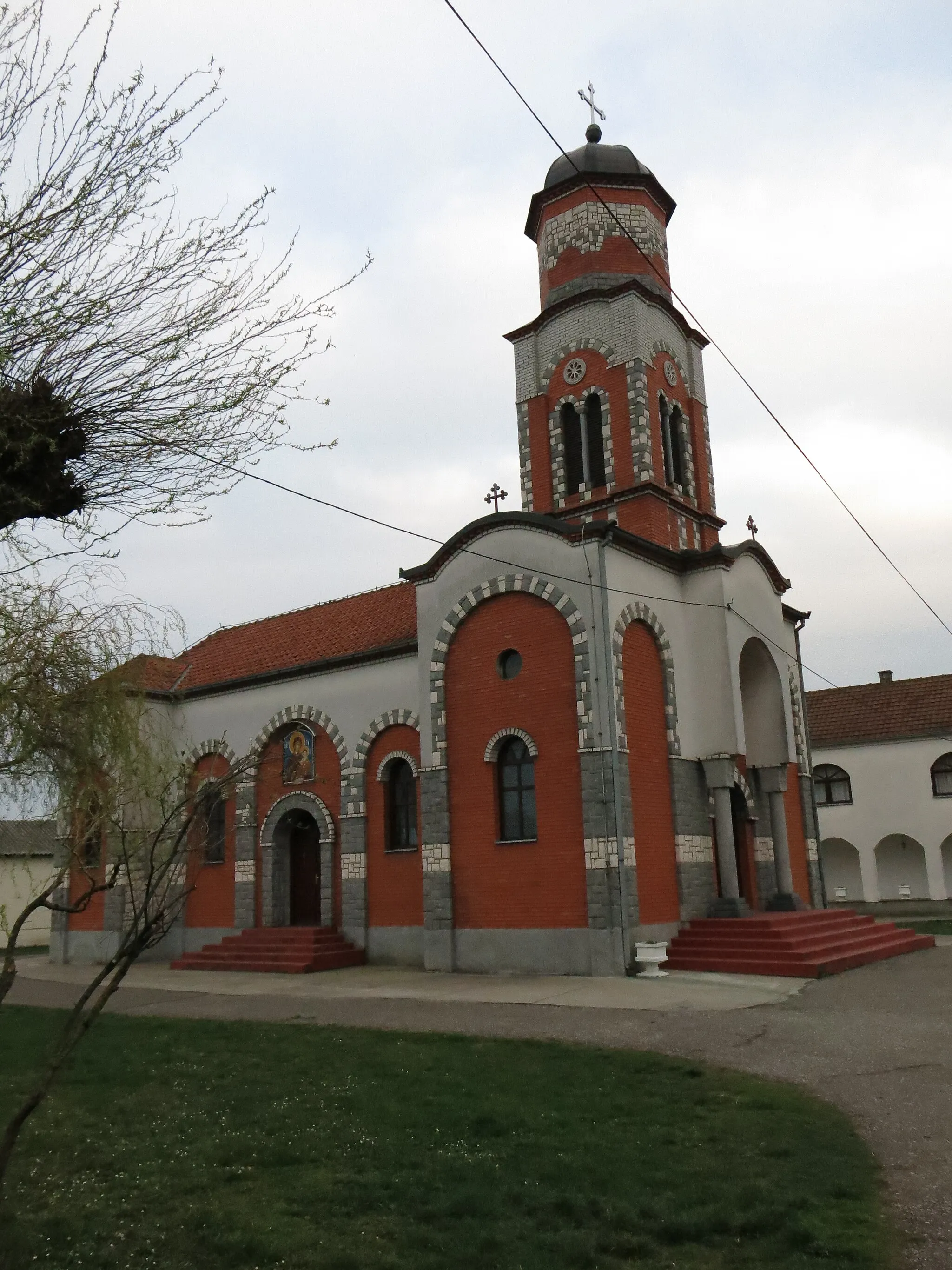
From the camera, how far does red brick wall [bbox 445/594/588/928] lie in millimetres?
17141

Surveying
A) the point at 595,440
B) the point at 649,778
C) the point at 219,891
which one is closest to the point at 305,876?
the point at 219,891

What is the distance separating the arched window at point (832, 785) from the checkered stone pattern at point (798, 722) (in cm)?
1015

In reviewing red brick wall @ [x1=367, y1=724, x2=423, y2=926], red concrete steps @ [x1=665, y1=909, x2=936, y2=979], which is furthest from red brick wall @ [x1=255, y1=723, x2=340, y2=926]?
red concrete steps @ [x1=665, y1=909, x2=936, y2=979]

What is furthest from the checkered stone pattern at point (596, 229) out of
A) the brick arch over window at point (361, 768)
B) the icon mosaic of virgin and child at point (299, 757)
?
the icon mosaic of virgin and child at point (299, 757)

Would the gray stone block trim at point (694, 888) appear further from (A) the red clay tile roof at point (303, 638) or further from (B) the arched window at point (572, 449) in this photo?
(B) the arched window at point (572, 449)

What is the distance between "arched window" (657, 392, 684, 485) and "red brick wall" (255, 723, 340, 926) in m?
9.54

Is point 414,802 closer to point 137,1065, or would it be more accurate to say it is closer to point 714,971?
point 714,971

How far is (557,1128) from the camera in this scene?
738 cm

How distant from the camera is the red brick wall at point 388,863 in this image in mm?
19938

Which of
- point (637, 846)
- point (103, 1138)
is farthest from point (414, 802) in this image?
point (103, 1138)

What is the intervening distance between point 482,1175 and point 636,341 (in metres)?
18.8

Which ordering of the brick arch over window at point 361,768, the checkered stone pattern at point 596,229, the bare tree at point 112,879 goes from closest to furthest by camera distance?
the bare tree at point 112,879 → the brick arch over window at point 361,768 → the checkered stone pattern at point 596,229

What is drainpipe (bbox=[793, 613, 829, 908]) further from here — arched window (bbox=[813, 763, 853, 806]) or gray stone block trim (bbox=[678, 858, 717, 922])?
arched window (bbox=[813, 763, 853, 806])

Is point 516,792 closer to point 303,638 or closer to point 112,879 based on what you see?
point 303,638
